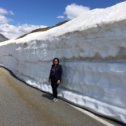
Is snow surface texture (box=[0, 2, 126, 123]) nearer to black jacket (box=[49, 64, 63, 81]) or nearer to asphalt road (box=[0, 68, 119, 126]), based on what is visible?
black jacket (box=[49, 64, 63, 81])

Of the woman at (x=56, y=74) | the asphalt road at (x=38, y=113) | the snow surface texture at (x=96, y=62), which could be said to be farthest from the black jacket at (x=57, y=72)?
the asphalt road at (x=38, y=113)

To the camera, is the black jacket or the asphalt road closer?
the asphalt road

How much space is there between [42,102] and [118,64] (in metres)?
3.71

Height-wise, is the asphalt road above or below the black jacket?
below

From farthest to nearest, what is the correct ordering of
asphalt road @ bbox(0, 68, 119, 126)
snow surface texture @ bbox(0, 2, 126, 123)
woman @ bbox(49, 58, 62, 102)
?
1. woman @ bbox(49, 58, 62, 102)
2. snow surface texture @ bbox(0, 2, 126, 123)
3. asphalt road @ bbox(0, 68, 119, 126)

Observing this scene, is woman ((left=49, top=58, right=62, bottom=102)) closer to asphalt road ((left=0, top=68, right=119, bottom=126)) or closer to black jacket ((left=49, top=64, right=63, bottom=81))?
black jacket ((left=49, top=64, right=63, bottom=81))

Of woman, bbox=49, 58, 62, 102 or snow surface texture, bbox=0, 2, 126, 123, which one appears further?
woman, bbox=49, 58, 62, 102

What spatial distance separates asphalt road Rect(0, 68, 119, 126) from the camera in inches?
333

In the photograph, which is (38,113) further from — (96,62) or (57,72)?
(57,72)

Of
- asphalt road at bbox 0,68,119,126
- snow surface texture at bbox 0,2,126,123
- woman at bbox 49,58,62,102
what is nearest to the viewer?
asphalt road at bbox 0,68,119,126

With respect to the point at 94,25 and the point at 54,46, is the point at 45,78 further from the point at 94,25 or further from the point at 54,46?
the point at 94,25

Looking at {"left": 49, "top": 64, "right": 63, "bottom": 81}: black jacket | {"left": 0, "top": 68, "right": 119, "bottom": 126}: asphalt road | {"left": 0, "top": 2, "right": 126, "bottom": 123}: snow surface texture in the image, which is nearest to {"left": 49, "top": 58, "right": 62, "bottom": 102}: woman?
{"left": 49, "top": 64, "right": 63, "bottom": 81}: black jacket

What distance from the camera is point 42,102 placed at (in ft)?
37.7

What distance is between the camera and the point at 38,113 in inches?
380
